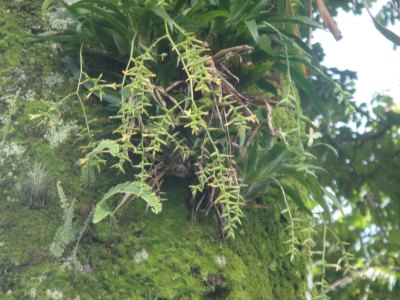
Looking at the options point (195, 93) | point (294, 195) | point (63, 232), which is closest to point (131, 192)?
point (63, 232)

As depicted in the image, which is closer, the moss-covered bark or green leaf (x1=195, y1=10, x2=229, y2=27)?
the moss-covered bark

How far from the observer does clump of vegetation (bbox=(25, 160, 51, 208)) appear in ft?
5.41

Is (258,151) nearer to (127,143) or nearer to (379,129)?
(127,143)

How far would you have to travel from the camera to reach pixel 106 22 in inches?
68.7

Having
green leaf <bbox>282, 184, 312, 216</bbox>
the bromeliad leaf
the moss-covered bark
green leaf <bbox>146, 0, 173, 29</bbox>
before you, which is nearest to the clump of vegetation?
the moss-covered bark

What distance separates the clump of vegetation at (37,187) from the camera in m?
1.65

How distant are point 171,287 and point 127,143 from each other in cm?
34

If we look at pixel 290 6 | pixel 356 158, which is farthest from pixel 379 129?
pixel 290 6

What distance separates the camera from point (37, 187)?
5.42 feet

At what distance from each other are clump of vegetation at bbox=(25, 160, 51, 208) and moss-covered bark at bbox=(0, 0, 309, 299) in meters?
0.01

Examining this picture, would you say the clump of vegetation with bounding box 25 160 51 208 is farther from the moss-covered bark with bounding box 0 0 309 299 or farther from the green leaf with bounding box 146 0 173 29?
the green leaf with bounding box 146 0 173 29

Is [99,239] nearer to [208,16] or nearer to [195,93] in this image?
[195,93]

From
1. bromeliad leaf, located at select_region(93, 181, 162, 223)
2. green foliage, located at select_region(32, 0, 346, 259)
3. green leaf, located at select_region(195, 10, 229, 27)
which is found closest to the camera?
bromeliad leaf, located at select_region(93, 181, 162, 223)

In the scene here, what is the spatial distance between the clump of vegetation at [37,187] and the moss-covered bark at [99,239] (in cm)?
1
